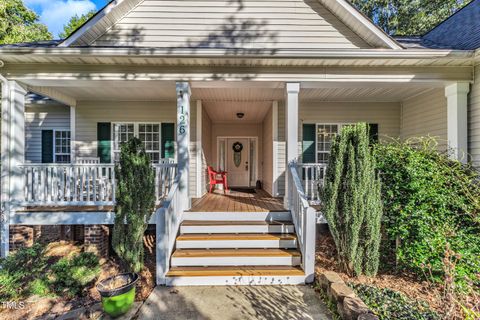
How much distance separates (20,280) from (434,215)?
6.62 metres

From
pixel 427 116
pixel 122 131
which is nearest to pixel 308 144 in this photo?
pixel 427 116

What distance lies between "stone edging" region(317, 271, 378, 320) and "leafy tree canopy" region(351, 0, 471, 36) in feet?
55.2

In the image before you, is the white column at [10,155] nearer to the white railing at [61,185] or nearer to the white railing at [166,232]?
the white railing at [61,185]

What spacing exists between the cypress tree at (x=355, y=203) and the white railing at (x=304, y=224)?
292 mm

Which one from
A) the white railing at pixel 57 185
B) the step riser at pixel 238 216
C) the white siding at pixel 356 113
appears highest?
the white siding at pixel 356 113

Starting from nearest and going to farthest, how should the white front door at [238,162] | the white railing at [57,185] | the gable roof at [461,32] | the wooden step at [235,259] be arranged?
1. the wooden step at [235,259]
2. the white railing at [57,185]
3. the gable roof at [461,32]
4. the white front door at [238,162]

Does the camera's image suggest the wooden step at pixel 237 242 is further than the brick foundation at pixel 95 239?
No

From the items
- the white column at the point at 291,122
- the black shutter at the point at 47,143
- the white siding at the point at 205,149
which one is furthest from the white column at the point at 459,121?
the black shutter at the point at 47,143

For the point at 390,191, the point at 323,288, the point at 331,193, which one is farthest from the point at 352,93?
the point at 323,288

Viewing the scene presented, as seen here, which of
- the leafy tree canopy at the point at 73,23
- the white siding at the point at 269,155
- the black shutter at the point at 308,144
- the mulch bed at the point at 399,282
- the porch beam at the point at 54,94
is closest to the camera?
the mulch bed at the point at 399,282

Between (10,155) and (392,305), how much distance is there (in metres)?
6.69

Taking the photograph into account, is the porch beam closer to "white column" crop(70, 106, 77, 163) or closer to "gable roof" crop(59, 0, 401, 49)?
"white column" crop(70, 106, 77, 163)

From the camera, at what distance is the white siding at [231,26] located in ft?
17.3

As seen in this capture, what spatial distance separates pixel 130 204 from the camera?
355cm
